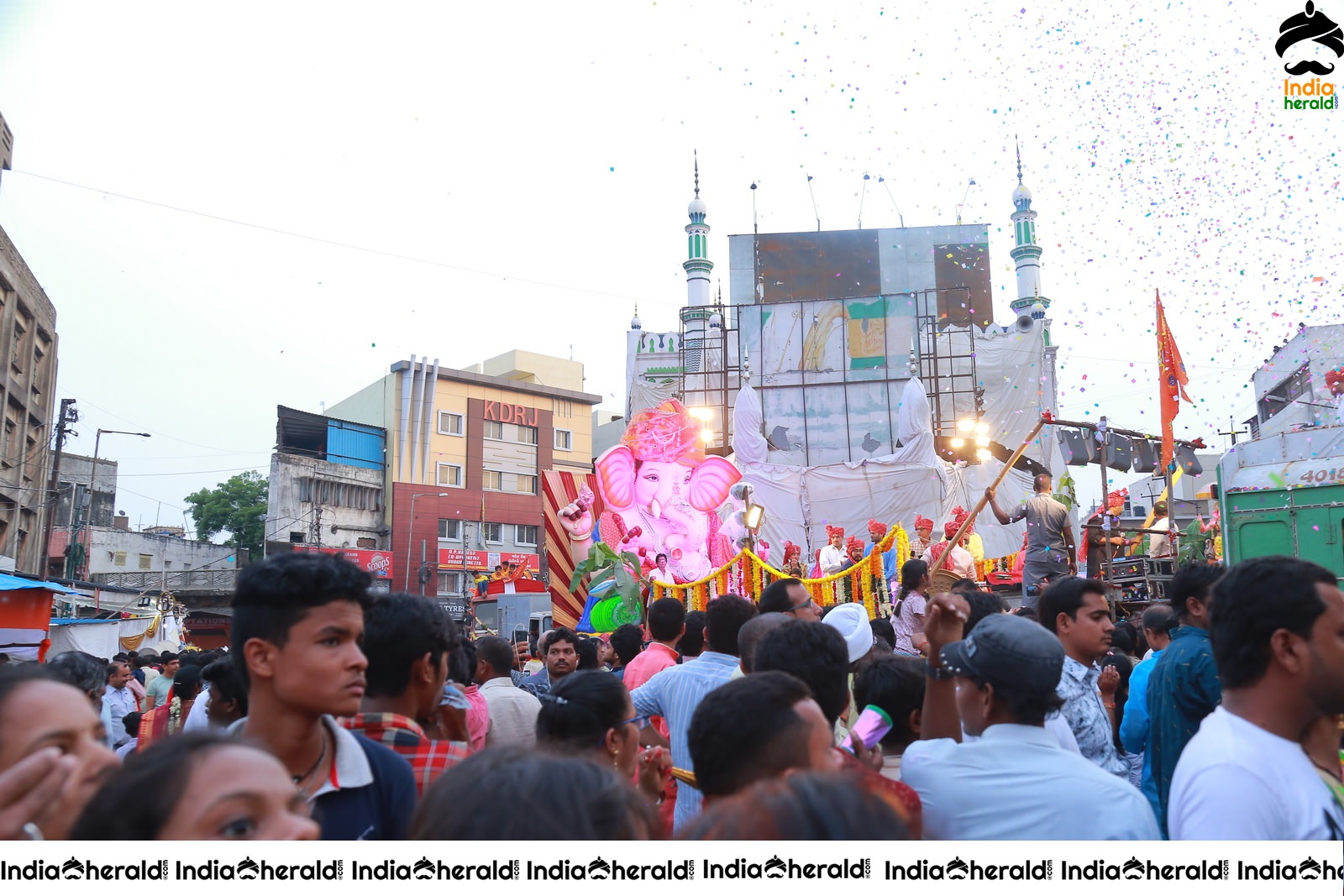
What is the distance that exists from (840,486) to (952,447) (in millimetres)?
7832

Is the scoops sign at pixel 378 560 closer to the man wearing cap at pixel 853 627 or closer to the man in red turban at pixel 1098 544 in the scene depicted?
the man in red turban at pixel 1098 544

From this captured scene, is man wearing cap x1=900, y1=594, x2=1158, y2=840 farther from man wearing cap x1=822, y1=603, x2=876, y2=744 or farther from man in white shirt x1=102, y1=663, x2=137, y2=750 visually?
man in white shirt x1=102, y1=663, x2=137, y2=750

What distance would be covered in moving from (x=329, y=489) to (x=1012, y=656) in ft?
149

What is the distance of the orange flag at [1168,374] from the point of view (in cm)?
1325

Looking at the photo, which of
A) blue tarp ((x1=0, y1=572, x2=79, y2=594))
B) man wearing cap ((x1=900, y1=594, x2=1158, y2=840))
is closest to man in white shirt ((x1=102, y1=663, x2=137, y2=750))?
blue tarp ((x1=0, y1=572, x2=79, y2=594))

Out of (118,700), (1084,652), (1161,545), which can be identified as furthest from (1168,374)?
(118,700)

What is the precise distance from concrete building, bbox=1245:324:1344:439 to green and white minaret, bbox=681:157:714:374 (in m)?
21.3

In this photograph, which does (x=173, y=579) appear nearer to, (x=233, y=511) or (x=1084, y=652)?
(x=233, y=511)

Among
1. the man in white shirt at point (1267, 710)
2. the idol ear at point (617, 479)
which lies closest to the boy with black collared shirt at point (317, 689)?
the man in white shirt at point (1267, 710)

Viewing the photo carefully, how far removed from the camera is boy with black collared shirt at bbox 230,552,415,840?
236 centimetres

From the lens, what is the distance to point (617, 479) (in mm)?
17641

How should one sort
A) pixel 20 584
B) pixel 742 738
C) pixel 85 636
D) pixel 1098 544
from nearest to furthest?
pixel 742 738 → pixel 1098 544 → pixel 20 584 → pixel 85 636

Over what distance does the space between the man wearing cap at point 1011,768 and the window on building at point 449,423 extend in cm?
4689
